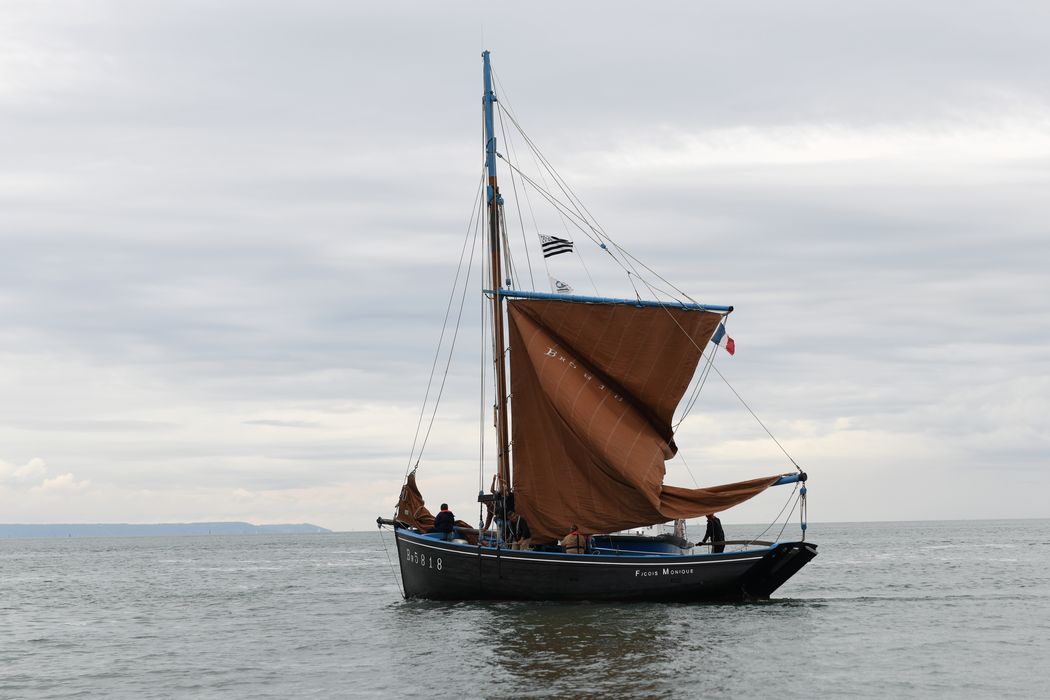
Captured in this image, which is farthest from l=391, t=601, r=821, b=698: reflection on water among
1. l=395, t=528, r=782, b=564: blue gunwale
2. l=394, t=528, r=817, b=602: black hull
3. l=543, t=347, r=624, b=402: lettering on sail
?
l=543, t=347, r=624, b=402: lettering on sail

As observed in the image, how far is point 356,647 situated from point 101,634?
11.5 m

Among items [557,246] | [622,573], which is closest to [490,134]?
[557,246]

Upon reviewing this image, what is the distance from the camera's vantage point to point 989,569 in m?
69.3

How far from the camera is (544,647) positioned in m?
29.9

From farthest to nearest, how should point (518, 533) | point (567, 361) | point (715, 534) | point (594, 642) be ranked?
1. point (518, 533)
2. point (715, 534)
3. point (567, 361)
4. point (594, 642)

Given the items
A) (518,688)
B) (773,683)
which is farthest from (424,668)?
(773,683)

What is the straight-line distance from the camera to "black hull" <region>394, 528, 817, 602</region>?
121ft

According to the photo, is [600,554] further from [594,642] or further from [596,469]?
[594,642]

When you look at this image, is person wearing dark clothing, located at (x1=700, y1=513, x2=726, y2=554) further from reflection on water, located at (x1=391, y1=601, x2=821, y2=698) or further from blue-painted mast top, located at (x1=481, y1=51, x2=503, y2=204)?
blue-painted mast top, located at (x1=481, y1=51, x2=503, y2=204)

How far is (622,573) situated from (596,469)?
11.4ft

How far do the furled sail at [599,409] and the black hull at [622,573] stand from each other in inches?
68.0

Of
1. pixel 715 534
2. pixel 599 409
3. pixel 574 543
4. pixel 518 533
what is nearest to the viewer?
pixel 574 543

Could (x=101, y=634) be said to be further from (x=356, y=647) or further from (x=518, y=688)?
(x=518, y=688)

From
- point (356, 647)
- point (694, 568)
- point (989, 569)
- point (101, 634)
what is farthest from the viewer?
point (989, 569)
